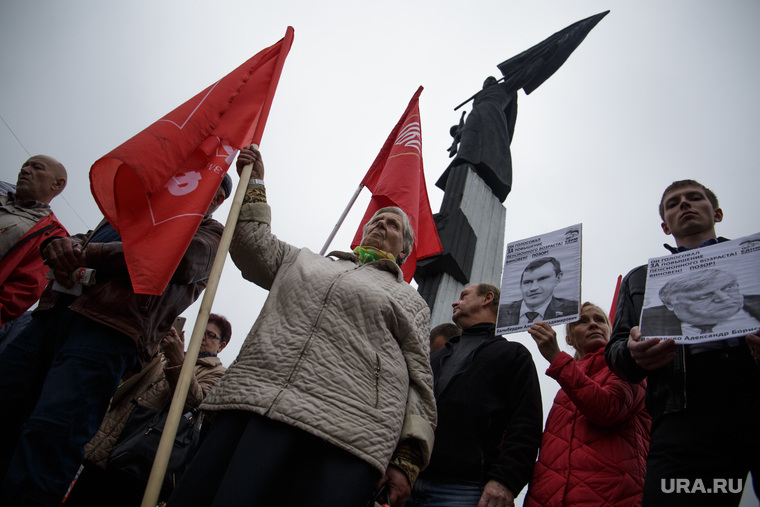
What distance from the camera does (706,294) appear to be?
1465mm

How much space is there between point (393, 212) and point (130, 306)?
1279 mm

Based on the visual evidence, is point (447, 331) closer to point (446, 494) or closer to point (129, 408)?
point (446, 494)

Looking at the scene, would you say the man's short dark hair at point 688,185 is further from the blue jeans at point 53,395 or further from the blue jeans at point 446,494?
the blue jeans at point 53,395

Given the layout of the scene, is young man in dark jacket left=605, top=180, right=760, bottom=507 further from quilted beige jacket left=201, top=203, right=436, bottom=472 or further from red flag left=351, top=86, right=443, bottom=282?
red flag left=351, top=86, right=443, bottom=282

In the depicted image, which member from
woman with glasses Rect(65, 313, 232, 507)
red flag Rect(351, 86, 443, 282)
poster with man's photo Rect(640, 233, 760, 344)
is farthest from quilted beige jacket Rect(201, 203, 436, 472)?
red flag Rect(351, 86, 443, 282)

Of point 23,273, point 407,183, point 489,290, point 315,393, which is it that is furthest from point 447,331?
point 23,273

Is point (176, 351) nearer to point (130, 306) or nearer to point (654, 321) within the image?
point (130, 306)

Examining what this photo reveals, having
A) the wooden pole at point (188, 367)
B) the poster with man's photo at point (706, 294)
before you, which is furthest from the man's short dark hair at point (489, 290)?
the wooden pole at point (188, 367)

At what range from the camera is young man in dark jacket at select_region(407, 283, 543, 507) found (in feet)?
6.23

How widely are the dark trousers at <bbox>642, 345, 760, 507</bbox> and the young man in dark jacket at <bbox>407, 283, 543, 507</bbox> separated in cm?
59

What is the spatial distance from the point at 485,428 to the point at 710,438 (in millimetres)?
940

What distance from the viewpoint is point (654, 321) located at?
4.91 ft

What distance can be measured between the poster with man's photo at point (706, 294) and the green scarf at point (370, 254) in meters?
1.04

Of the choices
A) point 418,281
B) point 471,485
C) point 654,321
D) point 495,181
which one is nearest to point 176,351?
point 471,485
